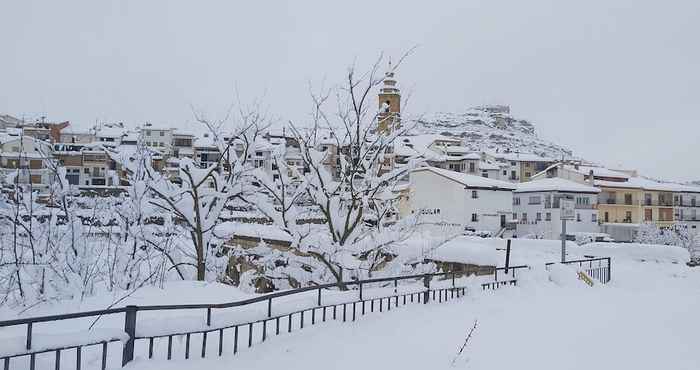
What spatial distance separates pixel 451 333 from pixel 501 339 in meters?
0.63

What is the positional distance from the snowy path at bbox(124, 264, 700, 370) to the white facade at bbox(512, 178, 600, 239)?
44.1 m

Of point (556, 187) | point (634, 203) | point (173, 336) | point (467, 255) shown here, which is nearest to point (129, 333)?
point (173, 336)

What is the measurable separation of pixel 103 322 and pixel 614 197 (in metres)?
61.6

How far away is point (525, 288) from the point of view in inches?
448

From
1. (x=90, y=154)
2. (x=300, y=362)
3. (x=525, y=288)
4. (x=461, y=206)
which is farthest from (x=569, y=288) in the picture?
(x=90, y=154)

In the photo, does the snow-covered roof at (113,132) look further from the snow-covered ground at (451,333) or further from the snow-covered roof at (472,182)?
the snow-covered ground at (451,333)

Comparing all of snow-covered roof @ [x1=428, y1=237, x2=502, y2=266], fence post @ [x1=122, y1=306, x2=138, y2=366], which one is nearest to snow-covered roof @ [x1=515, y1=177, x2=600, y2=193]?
snow-covered roof @ [x1=428, y1=237, x2=502, y2=266]

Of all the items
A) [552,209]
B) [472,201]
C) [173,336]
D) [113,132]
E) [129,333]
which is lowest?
[173,336]

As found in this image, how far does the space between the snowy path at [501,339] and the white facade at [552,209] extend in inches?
1735

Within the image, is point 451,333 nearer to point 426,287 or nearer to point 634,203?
point 426,287

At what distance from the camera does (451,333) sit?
6.95 metres

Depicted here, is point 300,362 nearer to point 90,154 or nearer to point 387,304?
point 387,304

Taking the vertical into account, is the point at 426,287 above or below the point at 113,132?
below

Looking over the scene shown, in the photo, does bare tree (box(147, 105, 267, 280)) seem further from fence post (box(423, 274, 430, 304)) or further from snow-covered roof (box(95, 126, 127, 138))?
snow-covered roof (box(95, 126, 127, 138))
